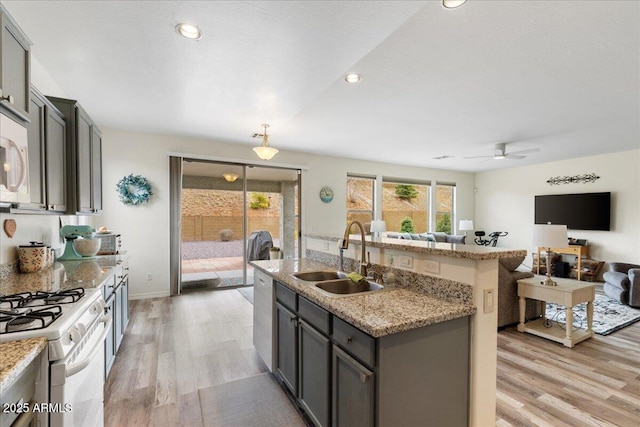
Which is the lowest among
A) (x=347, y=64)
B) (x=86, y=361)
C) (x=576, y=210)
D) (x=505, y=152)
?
(x=86, y=361)

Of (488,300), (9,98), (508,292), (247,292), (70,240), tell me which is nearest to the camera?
(9,98)

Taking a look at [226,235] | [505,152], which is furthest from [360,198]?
[226,235]

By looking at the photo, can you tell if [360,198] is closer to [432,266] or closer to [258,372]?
[258,372]

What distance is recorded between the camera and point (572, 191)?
22.0 ft

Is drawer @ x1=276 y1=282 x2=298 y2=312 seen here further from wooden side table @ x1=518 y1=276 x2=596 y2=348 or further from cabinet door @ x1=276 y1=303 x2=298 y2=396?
wooden side table @ x1=518 y1=276 x2=596 y2=348

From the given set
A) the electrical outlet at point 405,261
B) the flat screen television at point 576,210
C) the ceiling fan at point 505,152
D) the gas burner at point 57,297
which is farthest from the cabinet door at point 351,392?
the flat screen television at point 576,210

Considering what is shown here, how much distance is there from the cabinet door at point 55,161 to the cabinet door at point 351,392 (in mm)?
2157

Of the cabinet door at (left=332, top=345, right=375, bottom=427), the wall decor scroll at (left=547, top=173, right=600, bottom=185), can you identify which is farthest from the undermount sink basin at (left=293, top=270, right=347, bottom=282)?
the wall decor scroll at (left=547, top=173, right=600, bottom=185)

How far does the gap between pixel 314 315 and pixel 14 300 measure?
1513mm

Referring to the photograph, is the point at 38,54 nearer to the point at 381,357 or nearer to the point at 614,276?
the point at 381,357

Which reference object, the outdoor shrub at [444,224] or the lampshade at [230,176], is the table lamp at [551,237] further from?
the outdoor shrub at [444,224]

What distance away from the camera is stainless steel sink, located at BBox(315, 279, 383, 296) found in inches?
80.4

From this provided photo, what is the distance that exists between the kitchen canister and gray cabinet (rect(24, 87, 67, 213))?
13.6 inches

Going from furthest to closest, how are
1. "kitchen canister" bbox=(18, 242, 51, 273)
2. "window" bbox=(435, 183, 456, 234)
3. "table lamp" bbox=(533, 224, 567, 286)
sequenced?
"window" bbox=(435, 183, 456, 234) → "table lamp" bbox=(533, 224, 567, 286) → "kitchen canister" bbox=(18, 242, 51, 273)
